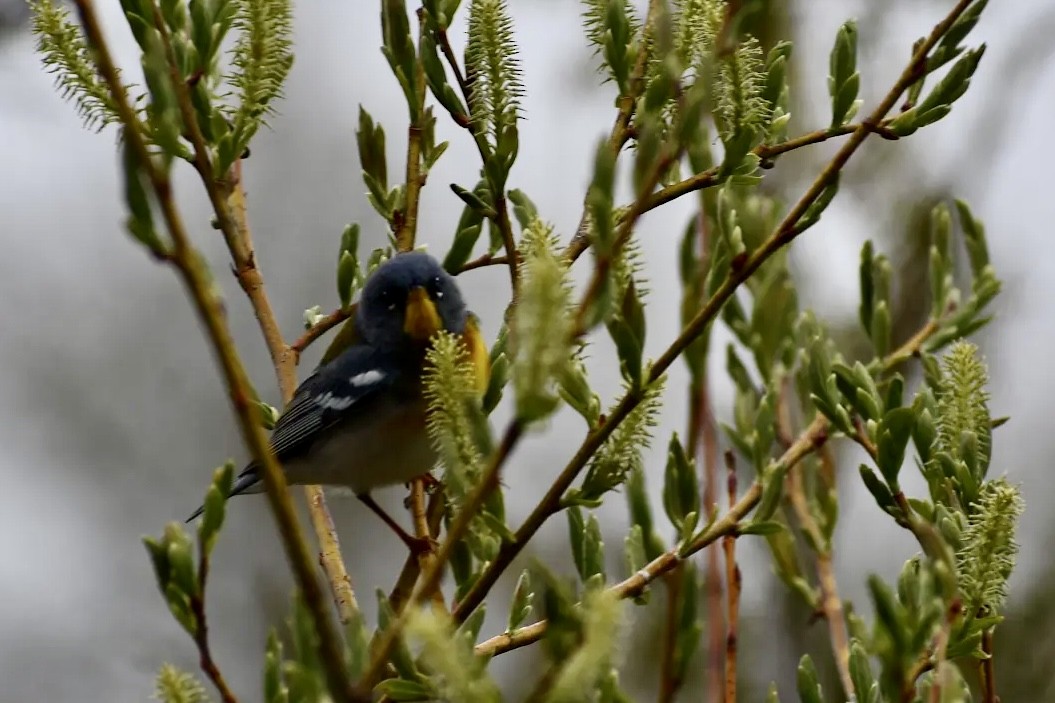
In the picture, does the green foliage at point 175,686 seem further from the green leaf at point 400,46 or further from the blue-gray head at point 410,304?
the blue-gray head at point 410,304

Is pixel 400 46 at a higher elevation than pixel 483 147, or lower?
higher

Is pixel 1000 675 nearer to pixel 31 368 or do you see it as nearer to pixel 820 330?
pixel 820 330

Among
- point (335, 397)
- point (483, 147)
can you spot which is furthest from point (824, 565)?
point (335, 397)

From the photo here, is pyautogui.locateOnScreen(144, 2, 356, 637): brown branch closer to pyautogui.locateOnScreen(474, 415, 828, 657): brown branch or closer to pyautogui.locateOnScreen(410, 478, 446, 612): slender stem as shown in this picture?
pyautogui.locateOnScreen(410, 478, 446, 612): slender stem

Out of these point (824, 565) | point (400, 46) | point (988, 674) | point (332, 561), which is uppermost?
point (400, 46)

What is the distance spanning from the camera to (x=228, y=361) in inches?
31.2

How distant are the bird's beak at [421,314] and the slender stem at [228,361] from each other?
5.49ft

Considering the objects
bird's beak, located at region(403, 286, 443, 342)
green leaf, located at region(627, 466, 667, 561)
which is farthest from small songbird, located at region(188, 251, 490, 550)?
green leaf, located at region(627, 466, 667, 561)

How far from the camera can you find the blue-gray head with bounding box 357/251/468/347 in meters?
2.45

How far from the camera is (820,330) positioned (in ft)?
5.88

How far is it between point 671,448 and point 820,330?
1.75 feet

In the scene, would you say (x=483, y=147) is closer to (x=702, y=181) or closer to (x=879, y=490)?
(x=702, y=181)

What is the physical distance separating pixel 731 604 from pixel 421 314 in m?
1.15

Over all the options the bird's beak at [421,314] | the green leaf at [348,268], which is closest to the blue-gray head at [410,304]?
the bird's beak at [421,314]
